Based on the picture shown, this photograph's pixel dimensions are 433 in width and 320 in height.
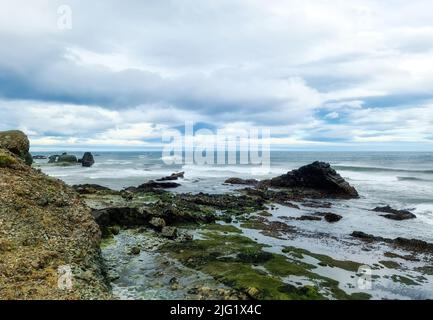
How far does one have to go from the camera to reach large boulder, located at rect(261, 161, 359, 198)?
59447mm

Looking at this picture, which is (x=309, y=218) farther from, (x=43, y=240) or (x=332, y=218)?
(x=43, y=240)

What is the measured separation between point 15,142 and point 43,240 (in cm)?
1447

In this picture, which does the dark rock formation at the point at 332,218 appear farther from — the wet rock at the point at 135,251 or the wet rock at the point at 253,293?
the wet rock at the point at 253,293

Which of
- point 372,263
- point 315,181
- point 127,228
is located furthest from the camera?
point 315,181

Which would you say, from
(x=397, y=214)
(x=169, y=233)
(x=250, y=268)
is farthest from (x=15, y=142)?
(x=397, y=214)

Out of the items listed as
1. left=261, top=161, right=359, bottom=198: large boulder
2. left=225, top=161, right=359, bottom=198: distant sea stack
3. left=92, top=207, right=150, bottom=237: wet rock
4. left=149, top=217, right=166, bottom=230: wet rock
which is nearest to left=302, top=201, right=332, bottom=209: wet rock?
left=225, top=161, right=359, bottom=198: distant sea stack

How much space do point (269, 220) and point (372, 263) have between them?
1454 cm

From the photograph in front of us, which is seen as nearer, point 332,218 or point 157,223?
point 157,223

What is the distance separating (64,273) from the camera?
1639 centimetres

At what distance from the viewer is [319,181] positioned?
62656 mm

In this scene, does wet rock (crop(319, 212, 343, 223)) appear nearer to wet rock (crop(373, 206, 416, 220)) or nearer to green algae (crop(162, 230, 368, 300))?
wet rock (crop(373, 206, 416, 220))

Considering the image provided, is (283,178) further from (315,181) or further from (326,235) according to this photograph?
(326,235)

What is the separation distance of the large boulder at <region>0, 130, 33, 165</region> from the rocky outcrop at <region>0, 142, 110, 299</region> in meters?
3.18
